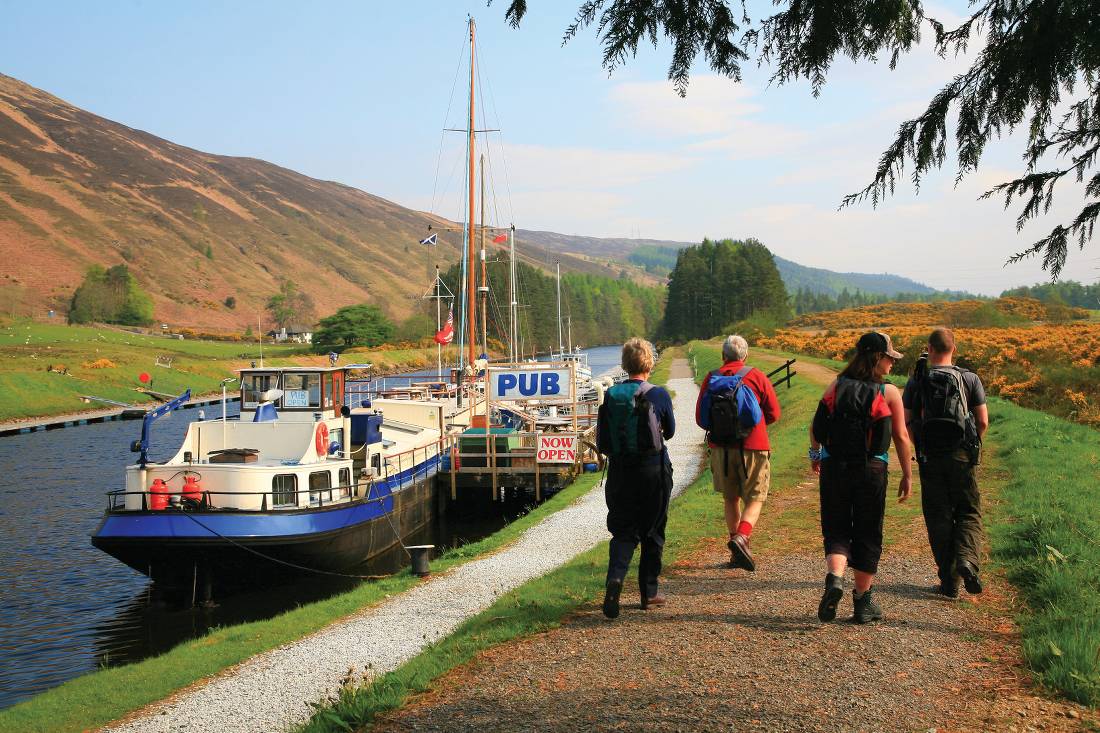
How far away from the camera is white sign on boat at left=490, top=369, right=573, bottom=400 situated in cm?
2655

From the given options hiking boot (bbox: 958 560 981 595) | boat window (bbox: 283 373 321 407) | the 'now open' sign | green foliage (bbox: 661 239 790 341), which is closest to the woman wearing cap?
hiking boot (bbox: 958 560 981 595)

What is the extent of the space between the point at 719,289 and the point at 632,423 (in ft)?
417

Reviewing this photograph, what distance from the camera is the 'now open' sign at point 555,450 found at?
2558 centimetres

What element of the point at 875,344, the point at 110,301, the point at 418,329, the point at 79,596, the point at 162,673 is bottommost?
the point at 79,596

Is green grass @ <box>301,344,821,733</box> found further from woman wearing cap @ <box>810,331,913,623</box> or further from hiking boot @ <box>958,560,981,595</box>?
hiking boot @ <box>958,560,981,595</box>

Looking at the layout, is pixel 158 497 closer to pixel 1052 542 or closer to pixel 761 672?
pixel 761 672

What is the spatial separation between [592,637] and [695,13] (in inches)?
197

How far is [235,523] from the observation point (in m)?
17.6

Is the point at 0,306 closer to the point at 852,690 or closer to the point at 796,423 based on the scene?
the point at 796,423

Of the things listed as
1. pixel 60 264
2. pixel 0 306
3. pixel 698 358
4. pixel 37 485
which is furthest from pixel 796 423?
pixel 60 264

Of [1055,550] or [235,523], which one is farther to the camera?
[235,523]

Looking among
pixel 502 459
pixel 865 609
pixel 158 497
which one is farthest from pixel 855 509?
pixel 502 459

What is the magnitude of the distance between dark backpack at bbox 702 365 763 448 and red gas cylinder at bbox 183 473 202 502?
42.3 ft

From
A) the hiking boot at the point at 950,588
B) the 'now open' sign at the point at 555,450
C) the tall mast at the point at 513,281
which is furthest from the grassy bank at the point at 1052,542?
the tall mast at the point at 513,281
